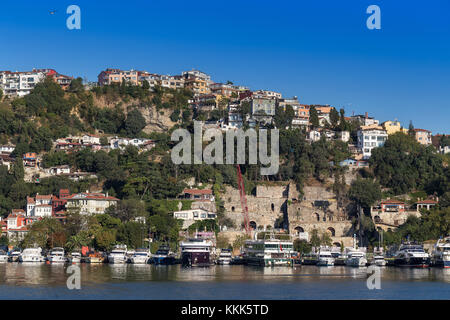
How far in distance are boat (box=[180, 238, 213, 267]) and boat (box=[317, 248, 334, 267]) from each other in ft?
35.1

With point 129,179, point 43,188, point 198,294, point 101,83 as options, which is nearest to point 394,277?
point 198,294

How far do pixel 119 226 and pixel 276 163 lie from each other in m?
23.1

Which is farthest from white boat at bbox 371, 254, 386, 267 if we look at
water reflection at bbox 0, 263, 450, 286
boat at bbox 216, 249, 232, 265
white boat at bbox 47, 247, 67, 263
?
white boat at bbox 47, 247, 67, 263

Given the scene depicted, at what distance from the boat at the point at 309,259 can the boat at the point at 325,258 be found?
46.7 inches

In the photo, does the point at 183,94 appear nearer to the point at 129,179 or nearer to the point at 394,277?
the point at 129,179

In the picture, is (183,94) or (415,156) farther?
(183,94)

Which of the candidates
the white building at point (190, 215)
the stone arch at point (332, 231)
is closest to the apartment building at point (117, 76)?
the white building at point (190, 215)

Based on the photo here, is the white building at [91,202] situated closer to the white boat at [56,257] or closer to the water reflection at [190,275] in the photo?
the white boat at [56,257]

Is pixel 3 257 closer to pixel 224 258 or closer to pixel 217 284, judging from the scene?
pixel 224 258

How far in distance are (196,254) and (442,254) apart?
70.1ft

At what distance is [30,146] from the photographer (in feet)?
308

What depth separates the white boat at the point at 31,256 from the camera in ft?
227

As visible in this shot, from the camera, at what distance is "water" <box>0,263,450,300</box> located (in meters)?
40.1

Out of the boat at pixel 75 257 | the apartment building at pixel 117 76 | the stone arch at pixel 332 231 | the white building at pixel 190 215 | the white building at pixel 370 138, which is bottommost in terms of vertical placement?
the boat at pixel 75 257
